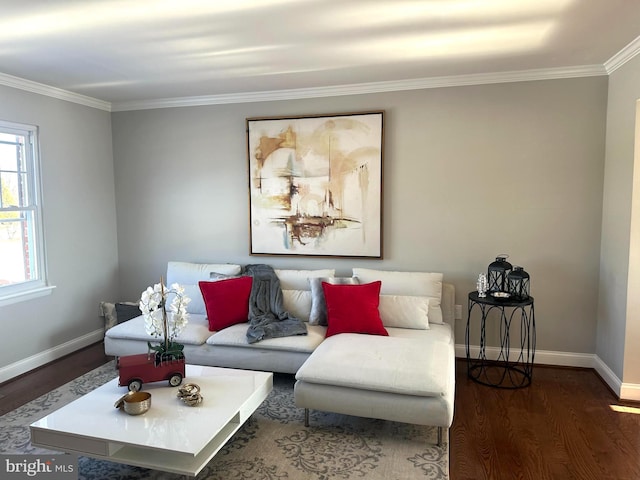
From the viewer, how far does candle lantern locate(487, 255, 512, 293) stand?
11.7 ft

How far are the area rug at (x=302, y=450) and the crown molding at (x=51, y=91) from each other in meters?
2.59

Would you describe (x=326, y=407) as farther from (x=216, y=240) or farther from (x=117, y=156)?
(x=117, y=156)

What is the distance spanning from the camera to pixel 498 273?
12.5 ft

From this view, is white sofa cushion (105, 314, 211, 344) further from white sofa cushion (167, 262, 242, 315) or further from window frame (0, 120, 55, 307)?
window frame (0, 120, 55, 307)

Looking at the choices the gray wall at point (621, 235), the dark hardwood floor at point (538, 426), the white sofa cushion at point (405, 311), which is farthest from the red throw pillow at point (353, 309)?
the gray wall at point (621, 235)

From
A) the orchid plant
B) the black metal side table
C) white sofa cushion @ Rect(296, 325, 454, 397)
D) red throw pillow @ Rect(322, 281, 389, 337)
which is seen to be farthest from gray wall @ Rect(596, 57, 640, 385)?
the orchid plant

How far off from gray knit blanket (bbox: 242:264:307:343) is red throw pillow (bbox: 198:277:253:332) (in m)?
0.07

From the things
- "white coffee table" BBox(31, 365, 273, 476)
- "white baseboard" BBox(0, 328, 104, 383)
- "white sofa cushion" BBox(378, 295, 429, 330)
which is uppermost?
"white sofa cushion" BBox(378, 295, 429, 330)

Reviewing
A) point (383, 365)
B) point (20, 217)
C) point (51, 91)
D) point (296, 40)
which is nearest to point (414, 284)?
point (383, 365)

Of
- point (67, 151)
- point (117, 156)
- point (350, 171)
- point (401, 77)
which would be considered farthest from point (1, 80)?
point (401, 77)

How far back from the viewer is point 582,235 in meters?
3.70

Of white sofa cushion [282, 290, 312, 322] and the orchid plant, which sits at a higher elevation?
the orchid plant

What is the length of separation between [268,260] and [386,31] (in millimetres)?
2479

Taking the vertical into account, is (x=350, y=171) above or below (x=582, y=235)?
above
